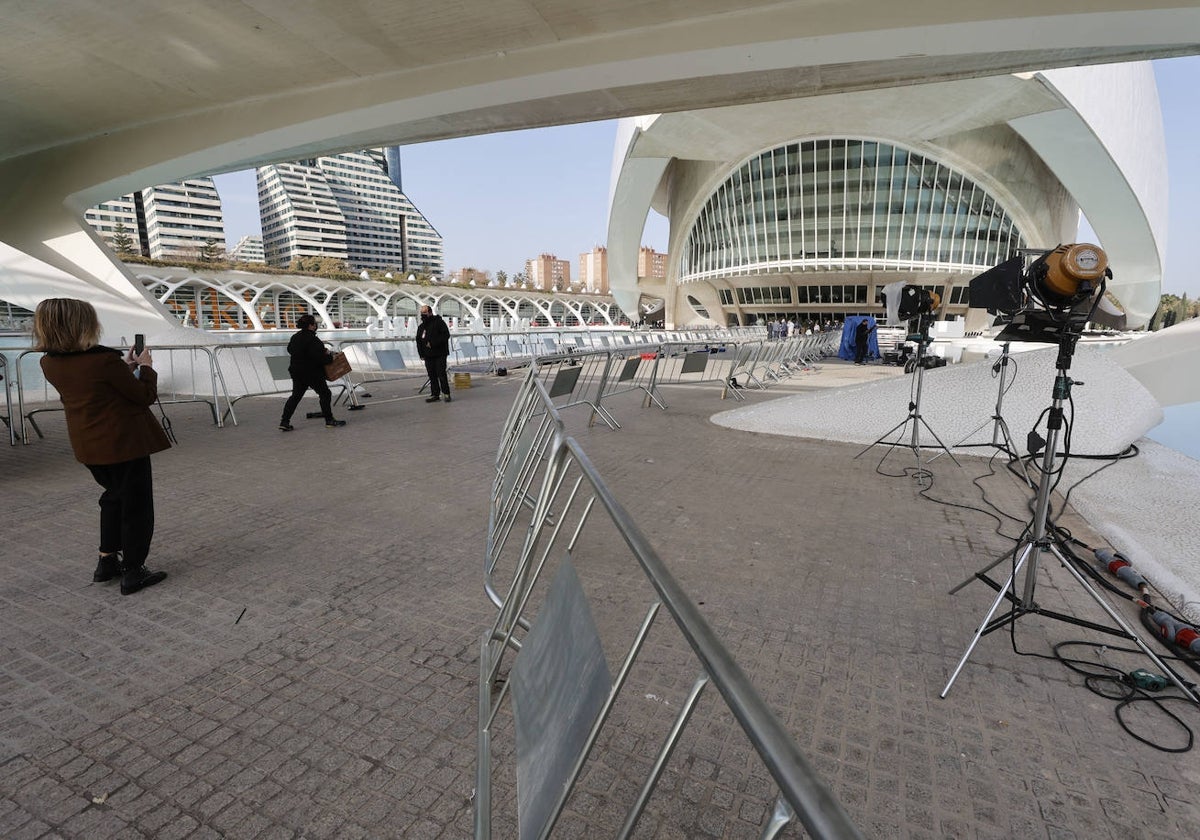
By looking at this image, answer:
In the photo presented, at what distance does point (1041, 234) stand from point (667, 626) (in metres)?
A: 65.6

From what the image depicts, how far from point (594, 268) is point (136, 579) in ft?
593

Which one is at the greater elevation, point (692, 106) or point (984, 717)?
point (692, 106)

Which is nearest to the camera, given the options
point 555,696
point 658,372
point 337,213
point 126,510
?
point 555,696

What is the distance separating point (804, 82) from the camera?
9086mm

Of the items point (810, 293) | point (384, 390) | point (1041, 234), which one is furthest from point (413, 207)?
point (384, 390)

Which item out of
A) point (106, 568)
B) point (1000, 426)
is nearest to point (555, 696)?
point (106, 568)

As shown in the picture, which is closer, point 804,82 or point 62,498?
point 62,498

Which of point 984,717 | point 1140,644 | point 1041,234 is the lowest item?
point 984,717

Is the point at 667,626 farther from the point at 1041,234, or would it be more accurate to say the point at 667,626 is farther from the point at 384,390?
the point at 1041,234

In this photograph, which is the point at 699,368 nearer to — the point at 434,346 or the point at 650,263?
the point at 434,346

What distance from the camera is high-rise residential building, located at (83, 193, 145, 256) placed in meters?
68.2

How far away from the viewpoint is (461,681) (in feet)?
9.12

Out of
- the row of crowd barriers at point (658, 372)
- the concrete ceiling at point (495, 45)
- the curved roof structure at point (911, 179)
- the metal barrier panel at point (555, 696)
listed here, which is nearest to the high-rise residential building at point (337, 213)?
the curved roof structure at point (911, 179)

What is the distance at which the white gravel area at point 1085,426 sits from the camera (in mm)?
4586
